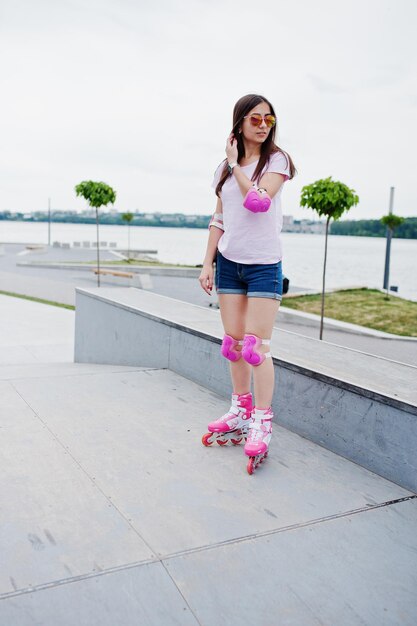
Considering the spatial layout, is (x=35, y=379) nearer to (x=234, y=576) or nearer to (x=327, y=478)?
(x=327, y=478)

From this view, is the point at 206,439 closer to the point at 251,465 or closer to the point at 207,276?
the point at 251,465

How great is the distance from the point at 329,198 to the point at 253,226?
800 centimetres

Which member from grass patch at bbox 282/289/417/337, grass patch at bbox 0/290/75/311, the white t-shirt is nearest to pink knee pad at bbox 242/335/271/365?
the white t-shirt

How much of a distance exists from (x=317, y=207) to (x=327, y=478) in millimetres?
8501

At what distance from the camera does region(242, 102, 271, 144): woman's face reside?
8.59 ft

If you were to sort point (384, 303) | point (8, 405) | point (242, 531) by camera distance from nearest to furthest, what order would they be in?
point (242, 531), point (8, 405), point (384, 303)

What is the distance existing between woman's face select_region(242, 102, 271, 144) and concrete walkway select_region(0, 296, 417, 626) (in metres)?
1.53

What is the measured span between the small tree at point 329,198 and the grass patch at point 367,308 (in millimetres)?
3342

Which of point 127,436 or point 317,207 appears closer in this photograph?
point 127,436

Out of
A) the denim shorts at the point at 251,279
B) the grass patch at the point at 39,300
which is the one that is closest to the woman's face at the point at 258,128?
the denim shorts at the point at 251,279

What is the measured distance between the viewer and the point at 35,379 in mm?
4121

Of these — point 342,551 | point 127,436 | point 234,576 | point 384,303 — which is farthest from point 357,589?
point 384,303

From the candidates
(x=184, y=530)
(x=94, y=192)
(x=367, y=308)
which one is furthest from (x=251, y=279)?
(x=94, y=192)

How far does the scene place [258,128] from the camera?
2.62m
